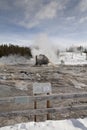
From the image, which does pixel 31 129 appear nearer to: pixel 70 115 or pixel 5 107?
pixel 70 115

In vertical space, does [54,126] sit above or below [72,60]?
below

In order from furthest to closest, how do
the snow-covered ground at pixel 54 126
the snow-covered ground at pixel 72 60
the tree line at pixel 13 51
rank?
1. the tree line at pixel 13 51
2. the snow-covered ground at pixel 72 60
3. the snow-covered ground at pixel 54 126

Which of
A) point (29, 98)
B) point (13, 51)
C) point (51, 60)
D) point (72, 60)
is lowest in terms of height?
point (29, 98)

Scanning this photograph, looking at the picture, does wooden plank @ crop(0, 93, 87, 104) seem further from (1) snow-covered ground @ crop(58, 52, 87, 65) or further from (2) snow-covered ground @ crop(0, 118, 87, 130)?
(1) snow-covered ground @ crop(58, 52, 87, 65)

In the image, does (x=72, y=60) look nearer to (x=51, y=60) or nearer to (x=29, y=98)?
(x=51, y=60)

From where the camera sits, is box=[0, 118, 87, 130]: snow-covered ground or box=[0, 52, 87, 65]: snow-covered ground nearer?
box=[0, 118, 87, 130]: snow-covered ground

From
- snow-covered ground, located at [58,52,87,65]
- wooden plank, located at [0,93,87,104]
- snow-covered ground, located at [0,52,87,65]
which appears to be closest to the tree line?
snow-covered ground, located at [0,52,87,65]

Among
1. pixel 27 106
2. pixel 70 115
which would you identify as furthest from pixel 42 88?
pixel 27 106

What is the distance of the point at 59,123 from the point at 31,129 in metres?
0.95

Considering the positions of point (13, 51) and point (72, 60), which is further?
point (13, 51)

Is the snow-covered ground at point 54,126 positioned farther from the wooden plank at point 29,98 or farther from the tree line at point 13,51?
the tree line at point 13,51

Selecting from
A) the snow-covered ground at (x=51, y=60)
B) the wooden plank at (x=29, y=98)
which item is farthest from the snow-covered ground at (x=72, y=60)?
the wooden plank at (x=29, y=98)

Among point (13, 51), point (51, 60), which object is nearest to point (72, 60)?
point (51, 60)

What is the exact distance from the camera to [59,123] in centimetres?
583
